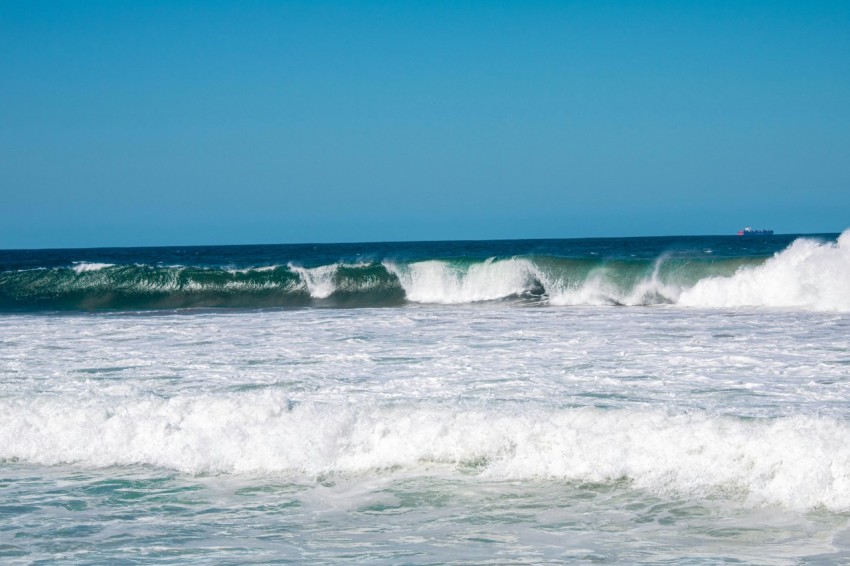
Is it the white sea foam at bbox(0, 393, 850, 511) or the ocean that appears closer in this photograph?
the ocean

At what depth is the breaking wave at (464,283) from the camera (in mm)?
17578

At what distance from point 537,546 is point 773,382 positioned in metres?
4.36

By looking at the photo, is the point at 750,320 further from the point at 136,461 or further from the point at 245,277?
the point at 245,277

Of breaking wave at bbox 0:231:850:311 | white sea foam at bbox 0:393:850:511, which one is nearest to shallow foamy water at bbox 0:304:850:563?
white sea foam at bbox 0:393:850:511

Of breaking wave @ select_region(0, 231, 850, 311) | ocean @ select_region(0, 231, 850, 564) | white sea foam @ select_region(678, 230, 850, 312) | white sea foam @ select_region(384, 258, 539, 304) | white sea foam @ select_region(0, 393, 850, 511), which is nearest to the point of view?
ocean @ select_region(0, 231, 850, 564)

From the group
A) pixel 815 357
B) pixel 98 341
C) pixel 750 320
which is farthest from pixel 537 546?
pixel 750 320

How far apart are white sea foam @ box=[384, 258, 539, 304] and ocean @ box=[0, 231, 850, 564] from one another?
9821mm

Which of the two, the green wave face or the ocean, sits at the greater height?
the green wave face

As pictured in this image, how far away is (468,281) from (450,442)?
17.0m

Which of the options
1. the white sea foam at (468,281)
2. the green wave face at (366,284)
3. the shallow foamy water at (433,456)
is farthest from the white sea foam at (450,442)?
the white sea foam at (468,281)

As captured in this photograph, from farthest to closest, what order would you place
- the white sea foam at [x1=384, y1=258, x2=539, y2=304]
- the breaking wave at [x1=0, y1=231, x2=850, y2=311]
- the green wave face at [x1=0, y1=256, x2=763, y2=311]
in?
1. the white sea foam at [x1=384, y1=258, x2=539, y2=304]
2. the green wave face at [x1=0, y1=256, x2=763, y2=311]
3. the breaking wave at [x1=0, y1=231, x2=850, y2=311]

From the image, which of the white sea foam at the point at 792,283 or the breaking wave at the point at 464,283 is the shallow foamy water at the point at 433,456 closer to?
the white sea foam at the point at 792,283

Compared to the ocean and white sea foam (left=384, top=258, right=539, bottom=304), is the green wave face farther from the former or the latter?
the ocean

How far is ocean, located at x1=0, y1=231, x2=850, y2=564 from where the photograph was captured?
461 centimetres
